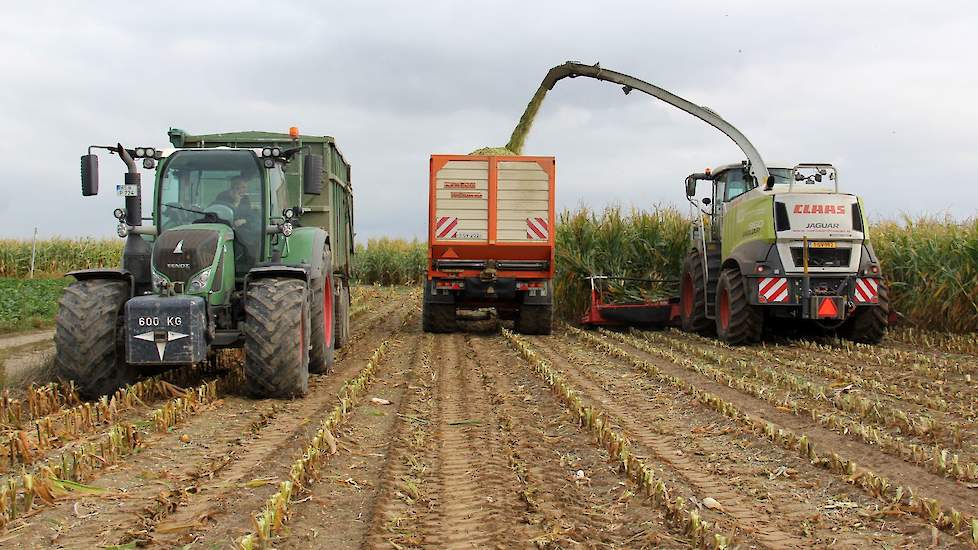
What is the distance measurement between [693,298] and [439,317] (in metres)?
4.24

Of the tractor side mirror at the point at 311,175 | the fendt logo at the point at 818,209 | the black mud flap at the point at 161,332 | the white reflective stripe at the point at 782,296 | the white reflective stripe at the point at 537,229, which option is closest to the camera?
the black mud flap at the point at 161,332

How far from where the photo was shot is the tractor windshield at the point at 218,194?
329 inches

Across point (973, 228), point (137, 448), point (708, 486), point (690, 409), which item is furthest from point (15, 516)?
point (973, 228)

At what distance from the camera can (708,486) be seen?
506cm

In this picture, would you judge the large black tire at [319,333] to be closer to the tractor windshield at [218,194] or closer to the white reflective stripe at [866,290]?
the tractor windshield at [218,194]

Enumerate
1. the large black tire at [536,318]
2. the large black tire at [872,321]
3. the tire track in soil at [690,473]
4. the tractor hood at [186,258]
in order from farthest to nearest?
the large black tire at [536,318] → the large black tire at [872,321] → the tractor hood at [186,258] → the tire track in soil at [690,473]

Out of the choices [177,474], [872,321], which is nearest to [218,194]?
[177,474]

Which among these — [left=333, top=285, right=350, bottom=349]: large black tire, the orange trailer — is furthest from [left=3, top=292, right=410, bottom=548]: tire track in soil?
the orange trailer

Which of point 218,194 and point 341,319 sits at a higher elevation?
point 218,194

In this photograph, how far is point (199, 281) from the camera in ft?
24.9

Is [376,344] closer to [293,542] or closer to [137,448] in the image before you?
[137,448]

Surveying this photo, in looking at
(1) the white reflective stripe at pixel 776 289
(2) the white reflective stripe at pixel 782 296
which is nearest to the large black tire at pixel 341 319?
(1) the white reflective stripe at pixel 776 289

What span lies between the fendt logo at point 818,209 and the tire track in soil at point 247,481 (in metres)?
6.99

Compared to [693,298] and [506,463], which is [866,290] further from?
[506,463]
